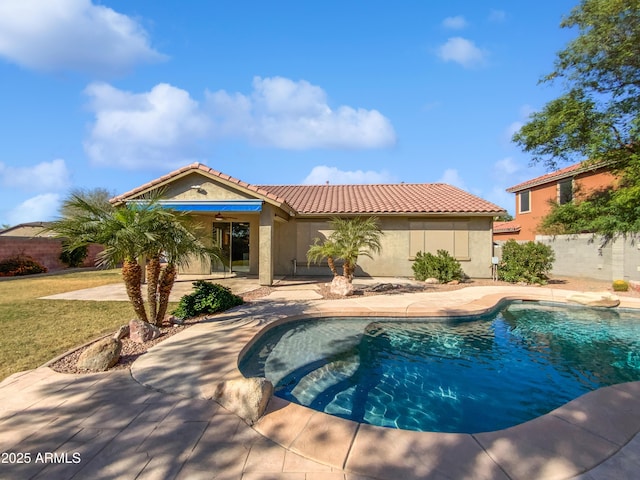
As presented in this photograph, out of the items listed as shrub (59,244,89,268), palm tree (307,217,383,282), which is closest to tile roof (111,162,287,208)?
palm tree (307,217,383,282)

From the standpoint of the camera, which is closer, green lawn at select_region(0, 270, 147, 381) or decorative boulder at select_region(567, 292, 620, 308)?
green lawn at select_region(0, 270, 147, 381)

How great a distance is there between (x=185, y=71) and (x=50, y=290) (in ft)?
42.3

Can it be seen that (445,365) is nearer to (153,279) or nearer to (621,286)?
(153,279)

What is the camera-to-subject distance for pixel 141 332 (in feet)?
25.0

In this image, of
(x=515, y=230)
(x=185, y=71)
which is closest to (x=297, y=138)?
(x=185, y=71)

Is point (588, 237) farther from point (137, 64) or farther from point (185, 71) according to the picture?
point (137, 64)

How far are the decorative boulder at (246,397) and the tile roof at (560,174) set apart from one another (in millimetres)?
26959

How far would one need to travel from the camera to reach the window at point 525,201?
30.9 meters

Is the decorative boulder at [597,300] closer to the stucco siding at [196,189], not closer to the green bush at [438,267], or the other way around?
the green bush at [438,267]

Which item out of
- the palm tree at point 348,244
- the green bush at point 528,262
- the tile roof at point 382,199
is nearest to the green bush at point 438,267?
the green bush at point 528,262

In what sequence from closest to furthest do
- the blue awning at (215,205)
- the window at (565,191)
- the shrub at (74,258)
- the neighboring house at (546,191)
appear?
1. the blue awning at (215,205)
2. the neighboring house at (546,191)
3. the window at (565,191)
4. the shrub at (74,258)

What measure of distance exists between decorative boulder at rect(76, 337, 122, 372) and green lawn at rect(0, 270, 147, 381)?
124 centimetres

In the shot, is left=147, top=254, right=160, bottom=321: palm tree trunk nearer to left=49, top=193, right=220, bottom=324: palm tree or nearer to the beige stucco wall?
left=49, top=193, right=220, bottom=324: palm tree

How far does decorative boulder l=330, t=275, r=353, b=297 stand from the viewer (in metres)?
13.8
